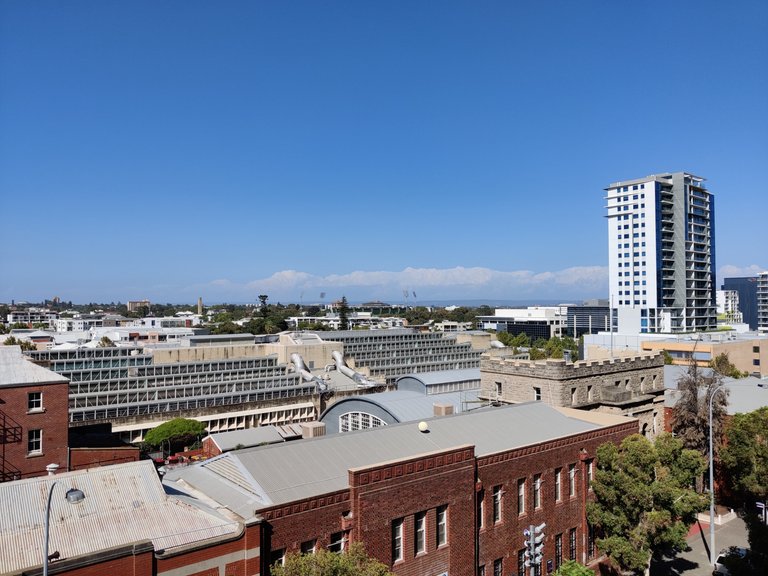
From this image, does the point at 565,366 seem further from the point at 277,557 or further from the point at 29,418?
the point at 29,418

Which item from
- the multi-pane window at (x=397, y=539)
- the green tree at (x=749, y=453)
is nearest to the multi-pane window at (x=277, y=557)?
the multi-pane window at (x=397, y=539)

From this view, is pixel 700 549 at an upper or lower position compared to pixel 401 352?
lower

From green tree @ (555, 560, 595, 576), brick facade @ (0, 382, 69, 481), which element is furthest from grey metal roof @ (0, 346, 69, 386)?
green tree @ (555, 560, 595, 576)

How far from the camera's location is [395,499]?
82.6 feet

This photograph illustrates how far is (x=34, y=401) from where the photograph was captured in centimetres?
3262

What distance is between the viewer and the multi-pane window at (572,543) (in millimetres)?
33938

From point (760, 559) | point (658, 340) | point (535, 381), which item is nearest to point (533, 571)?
point (760, 559)

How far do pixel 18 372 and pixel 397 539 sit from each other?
2408cm

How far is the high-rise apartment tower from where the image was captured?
136500mm

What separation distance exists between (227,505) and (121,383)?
5963 centimetres

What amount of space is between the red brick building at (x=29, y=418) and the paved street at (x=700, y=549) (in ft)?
125

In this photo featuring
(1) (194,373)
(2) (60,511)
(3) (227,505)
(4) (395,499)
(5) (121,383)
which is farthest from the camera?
(1) (194,373)

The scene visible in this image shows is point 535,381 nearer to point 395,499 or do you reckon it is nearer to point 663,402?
point 663,402

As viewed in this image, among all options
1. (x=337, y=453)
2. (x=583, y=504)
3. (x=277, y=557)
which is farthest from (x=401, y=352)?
(x=277, y=557)
